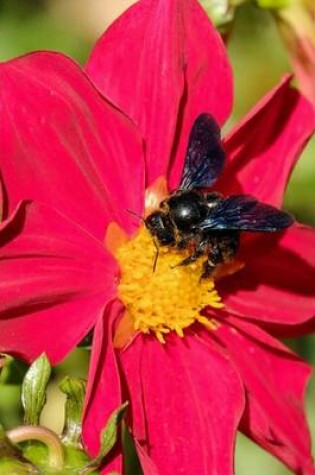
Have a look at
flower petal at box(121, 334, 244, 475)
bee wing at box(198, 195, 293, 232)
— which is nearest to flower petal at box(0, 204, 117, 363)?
flower petal at box(121, 334, 244, 475)

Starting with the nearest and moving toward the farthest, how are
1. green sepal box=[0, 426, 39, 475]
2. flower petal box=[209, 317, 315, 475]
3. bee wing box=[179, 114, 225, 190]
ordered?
1. green sepal box=[0, 426, 39, 475]
2. bee wing box=[179, 114, 225, 190]
3. flower petal box=[209, 317, 315, 475]

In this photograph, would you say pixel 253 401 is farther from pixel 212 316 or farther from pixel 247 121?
pixel 247 121

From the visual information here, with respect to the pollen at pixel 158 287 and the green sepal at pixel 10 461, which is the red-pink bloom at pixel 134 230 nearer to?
the pollen at pixel 158 287

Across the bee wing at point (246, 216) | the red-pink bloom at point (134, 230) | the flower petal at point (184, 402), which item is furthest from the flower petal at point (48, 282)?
the bee wing at point (246, 216)

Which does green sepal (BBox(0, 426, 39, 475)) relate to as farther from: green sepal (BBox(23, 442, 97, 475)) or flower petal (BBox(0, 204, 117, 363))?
flower petal (BBox(0, 204, 117, 363))

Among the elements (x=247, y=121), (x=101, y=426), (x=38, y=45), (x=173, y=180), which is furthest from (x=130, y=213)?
(x=38, y=45)

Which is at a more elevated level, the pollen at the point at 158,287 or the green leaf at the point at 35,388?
the green leaf at the point at 35,388

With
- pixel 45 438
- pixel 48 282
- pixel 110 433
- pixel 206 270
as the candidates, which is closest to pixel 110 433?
pixel 110 433
